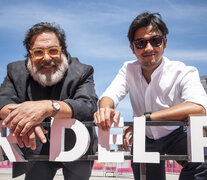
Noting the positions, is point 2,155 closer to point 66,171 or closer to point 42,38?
point 66,171

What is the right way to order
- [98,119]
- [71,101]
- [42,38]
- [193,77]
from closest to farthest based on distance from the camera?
[98,119] → [71,101] → [193,77] → [42,38]

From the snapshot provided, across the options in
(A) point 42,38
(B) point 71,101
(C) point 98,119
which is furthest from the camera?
(A) point 42,38

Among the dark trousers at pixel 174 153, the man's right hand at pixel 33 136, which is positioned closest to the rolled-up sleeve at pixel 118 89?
the dark trousers at pixel 174 153

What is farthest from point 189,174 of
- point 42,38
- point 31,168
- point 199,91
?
point 42,38

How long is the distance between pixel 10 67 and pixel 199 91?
1.87 metres

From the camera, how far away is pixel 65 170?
2.87 metres

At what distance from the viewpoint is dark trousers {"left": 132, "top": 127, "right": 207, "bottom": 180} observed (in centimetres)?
257

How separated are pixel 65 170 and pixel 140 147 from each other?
35.6 inches

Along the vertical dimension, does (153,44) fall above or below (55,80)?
above

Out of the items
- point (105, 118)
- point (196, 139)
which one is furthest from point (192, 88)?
point (105, 118)

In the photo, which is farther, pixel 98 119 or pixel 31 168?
pixel 31 168

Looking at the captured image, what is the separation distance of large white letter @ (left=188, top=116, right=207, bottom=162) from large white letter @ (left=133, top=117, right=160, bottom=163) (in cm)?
27

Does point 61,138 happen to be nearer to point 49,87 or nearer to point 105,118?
point 105,118

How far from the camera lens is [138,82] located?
3.03 meters
